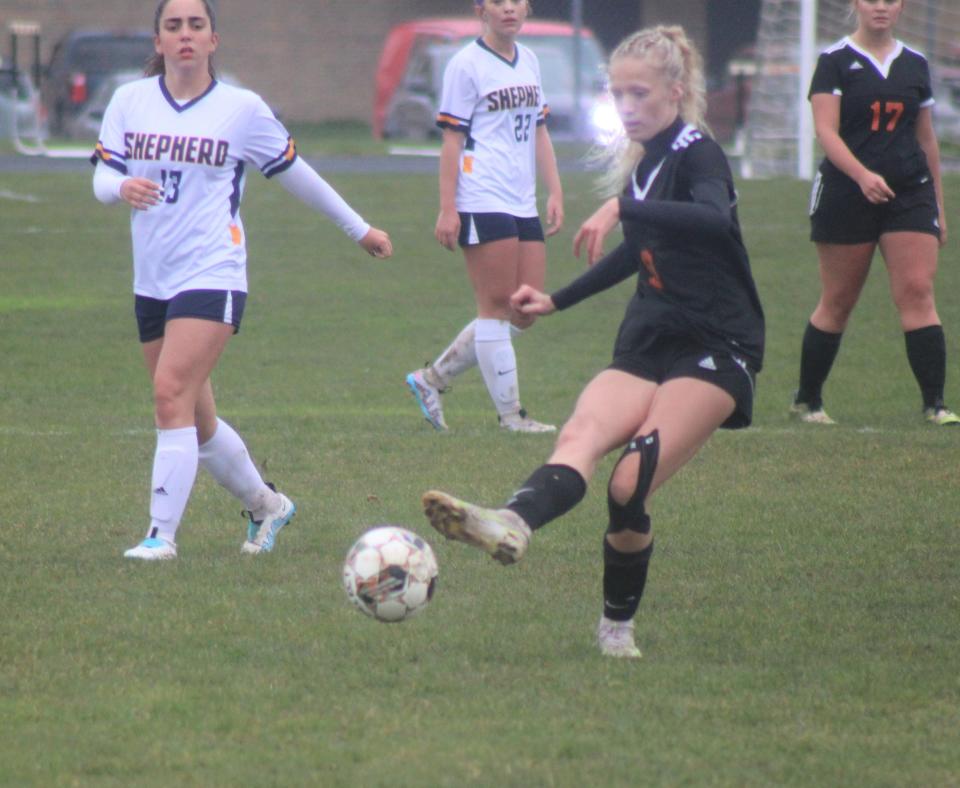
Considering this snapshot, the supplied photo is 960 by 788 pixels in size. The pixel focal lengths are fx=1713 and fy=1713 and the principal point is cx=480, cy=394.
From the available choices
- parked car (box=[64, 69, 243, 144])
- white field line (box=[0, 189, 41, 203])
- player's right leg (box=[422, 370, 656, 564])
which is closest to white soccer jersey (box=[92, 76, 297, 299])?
player's right leg (box=[422, 370, 656, 564])

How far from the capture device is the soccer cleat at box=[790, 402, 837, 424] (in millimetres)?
8875

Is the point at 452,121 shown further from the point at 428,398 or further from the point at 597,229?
the point at 597,229

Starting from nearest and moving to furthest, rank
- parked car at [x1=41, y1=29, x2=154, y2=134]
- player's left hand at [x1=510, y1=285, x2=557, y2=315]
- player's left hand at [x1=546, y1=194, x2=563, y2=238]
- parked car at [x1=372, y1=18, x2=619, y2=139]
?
player's left hand at [x1=510, y1=285, x2=557, y2=315]
player's left hand at [x1=546, y1=194, x2=563, y2=238]
parked car at [x1=372, y1=18, x2=619, y2=139]
parked car at [x1=41, y1=29, x2=154, y2=134]

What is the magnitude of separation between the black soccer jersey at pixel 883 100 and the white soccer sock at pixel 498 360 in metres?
1.82

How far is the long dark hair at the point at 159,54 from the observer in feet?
19.3

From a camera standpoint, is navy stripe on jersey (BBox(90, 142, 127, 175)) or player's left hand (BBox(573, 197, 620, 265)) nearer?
player's left hand (BBox(573, 197, 620, 265))

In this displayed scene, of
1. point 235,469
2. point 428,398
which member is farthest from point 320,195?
point 428,398

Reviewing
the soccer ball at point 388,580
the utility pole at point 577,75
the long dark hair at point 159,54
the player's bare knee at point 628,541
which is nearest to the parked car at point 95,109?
the utility pole at point 577,75

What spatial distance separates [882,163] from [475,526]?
480 cm

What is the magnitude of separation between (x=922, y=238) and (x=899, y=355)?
2.97m

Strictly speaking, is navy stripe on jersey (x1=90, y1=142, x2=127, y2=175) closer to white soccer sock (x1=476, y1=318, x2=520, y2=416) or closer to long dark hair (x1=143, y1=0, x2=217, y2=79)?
long dark hair (x1=143, y1=0, x2=217, y2=79)

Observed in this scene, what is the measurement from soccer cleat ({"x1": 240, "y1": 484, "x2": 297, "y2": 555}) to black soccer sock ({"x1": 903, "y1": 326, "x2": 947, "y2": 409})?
372 centimetres

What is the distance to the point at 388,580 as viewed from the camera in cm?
468

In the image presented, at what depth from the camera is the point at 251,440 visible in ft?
27.7
